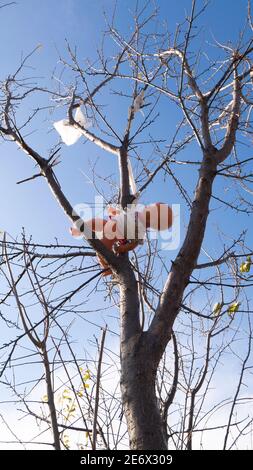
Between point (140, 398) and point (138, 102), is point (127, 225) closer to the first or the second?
point (140, 398)

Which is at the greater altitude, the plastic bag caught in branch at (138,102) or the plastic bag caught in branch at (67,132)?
the plastic bag caught in branch at (138,102)

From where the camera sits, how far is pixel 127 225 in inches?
80.3

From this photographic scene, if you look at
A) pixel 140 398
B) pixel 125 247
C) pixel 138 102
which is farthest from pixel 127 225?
pixel 138 102

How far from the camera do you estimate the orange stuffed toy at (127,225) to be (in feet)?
6.68

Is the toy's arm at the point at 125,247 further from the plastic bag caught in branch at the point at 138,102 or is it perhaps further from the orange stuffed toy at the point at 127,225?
the plastic bag caught in branch at the point at 138,102

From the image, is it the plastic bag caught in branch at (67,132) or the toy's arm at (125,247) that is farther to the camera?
the plastic bag caught in branch at (67,132)

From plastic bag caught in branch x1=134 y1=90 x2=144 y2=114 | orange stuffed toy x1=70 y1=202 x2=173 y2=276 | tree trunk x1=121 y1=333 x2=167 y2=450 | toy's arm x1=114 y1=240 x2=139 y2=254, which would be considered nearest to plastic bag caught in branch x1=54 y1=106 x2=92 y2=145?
plastic bag caught in branch x1=134 y1=90 x2=144 y2=114

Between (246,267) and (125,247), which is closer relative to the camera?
(125,247)

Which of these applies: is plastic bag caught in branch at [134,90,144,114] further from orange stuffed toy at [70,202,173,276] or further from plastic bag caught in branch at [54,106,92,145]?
orange stuffed toy at [70,202,173,276]

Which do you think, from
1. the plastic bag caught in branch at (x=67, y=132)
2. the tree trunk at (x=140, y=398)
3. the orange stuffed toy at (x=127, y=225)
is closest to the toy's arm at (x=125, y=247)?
the orange stuffed toy at (x=127, y=225)

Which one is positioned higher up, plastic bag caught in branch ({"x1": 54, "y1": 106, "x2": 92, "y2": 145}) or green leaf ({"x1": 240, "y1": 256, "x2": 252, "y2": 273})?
plastic bag caught in branch ({"x1": 54, "y1": 106, "x2": 92, "y2": 145})

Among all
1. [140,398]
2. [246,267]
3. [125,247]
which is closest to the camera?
[140,398]

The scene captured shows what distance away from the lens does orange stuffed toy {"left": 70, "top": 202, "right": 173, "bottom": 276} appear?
204 cm
